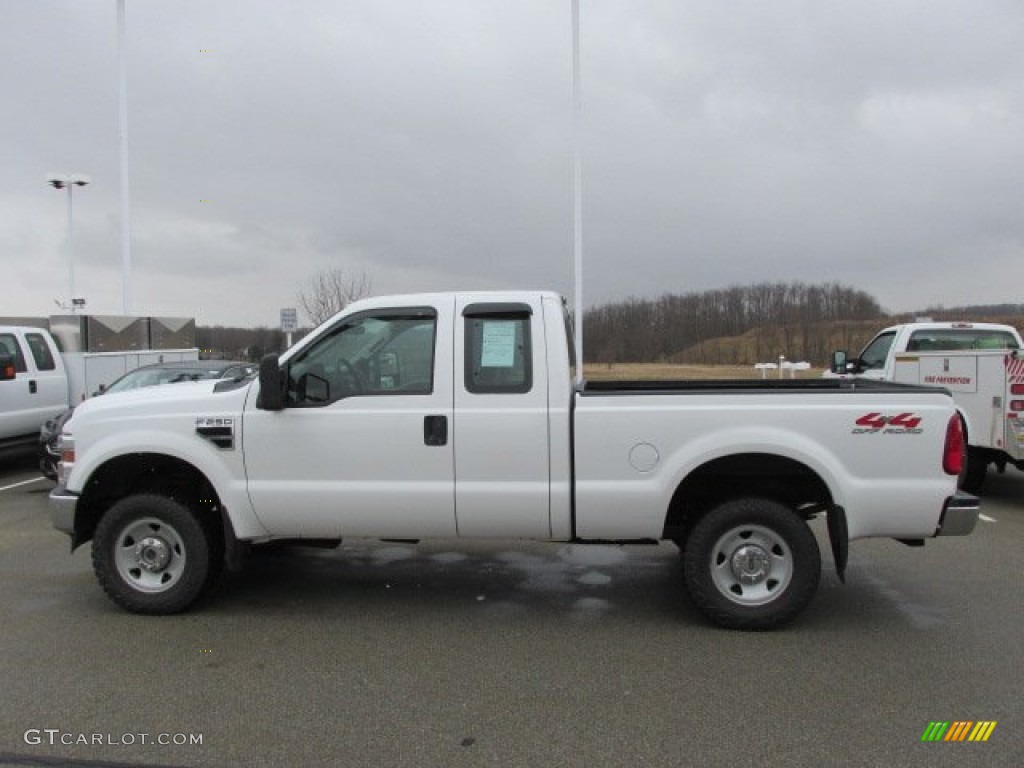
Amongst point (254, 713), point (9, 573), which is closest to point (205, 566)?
point (254, 713)

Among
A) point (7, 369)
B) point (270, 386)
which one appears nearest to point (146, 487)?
point (270, 386)

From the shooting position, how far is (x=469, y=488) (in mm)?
4820

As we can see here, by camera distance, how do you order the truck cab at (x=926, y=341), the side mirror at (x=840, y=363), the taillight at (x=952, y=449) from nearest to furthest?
the taillight at (x=952, y=449)
the truck cab at (x=926, y=341)
the side mirror at (x=840, y=363)

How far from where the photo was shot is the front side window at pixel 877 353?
1093cm

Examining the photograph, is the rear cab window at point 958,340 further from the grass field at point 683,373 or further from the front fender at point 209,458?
the front fender at point 209,458

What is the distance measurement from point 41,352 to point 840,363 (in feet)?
39.2

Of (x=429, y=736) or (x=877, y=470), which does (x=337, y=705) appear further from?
(x=877, y=470)

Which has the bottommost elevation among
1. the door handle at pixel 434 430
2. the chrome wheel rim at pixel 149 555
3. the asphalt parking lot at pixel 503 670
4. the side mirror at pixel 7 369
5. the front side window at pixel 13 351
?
the asphalt parking lot at pixel 503 670

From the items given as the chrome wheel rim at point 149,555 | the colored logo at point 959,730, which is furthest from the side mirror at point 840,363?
the chrome wheel rim at point 149,555

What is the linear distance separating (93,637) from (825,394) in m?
4.64

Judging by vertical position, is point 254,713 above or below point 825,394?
below

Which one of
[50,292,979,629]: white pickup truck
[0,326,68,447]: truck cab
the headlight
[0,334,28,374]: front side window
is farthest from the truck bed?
[0,334,28,374]: front side window

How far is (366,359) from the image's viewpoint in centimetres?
500

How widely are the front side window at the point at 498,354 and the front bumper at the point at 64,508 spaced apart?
2.71 m
